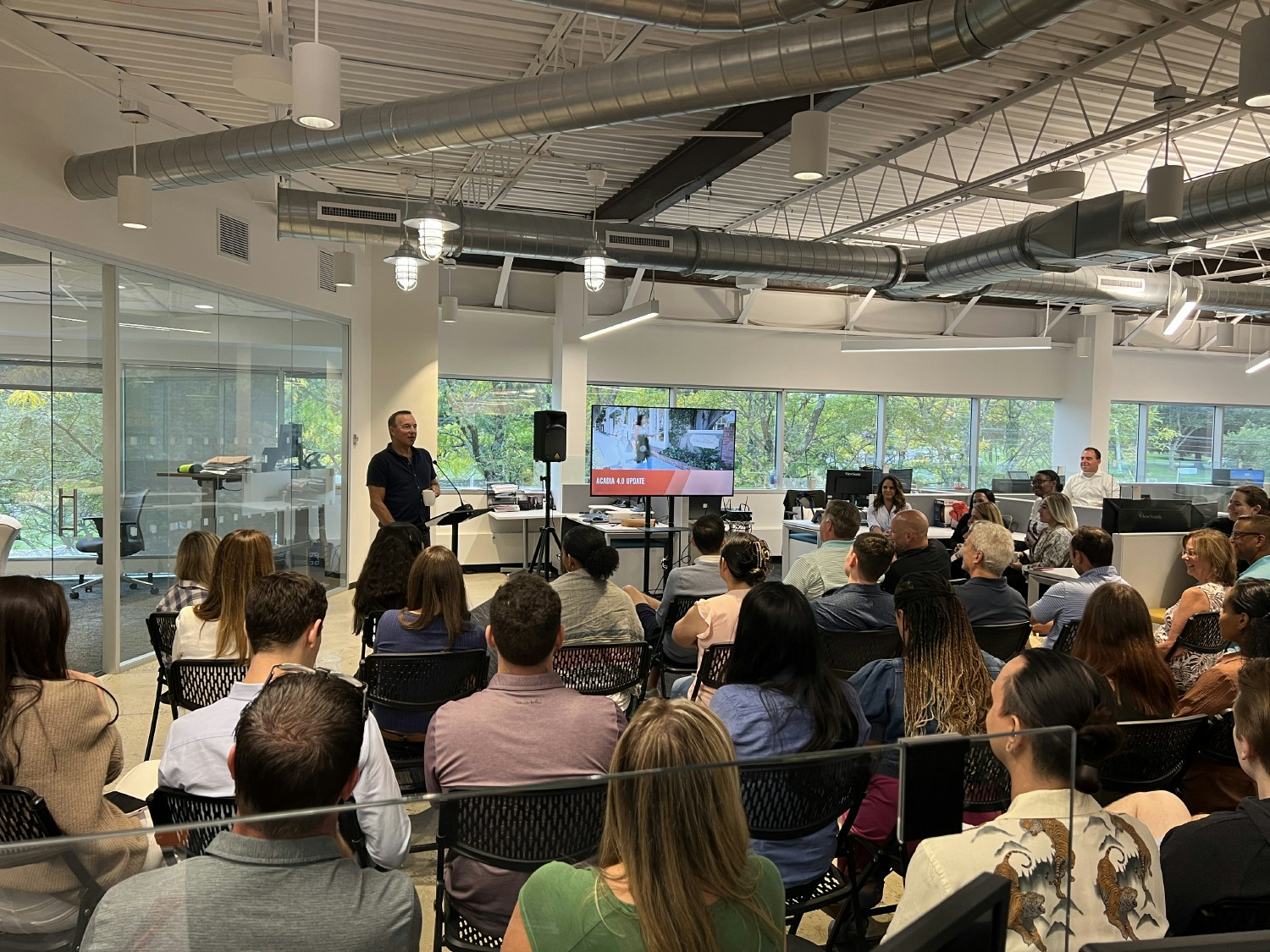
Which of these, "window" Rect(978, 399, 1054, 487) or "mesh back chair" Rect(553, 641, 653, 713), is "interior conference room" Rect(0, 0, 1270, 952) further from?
"window" Rect(978, 399, 1054, 487)

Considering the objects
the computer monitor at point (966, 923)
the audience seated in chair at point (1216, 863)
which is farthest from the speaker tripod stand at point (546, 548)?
the computer monitor at point (966, 923)

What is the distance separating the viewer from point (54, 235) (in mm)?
4926

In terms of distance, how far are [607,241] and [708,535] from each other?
3754 mm

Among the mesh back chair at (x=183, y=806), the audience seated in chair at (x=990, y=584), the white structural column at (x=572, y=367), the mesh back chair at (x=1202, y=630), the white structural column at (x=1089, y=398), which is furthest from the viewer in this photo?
the white structural column at (x=1089, y=398)

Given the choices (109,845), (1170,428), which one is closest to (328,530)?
(109,845)

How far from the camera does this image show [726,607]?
3564 millimetres

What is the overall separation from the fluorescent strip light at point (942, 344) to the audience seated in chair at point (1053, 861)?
422 inches

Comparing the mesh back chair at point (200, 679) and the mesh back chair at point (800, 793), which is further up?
the mesh back chair at point (800, 793)

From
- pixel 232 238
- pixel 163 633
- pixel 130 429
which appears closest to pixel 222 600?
pixel 163 633

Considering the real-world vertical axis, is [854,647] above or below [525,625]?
below

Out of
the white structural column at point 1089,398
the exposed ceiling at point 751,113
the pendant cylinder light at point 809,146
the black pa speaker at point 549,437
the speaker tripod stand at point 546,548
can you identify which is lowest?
the speaker tripod stand at point 546,548

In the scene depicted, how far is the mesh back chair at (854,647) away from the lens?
3521mm

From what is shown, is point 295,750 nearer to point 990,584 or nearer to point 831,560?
point 990,584

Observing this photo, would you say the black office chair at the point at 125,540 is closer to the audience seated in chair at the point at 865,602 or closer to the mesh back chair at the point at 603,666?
the mesh back chair at the point at 603,666
